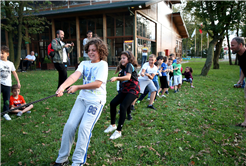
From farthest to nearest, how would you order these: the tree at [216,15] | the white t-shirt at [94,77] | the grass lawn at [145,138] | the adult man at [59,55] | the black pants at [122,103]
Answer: the tree at [216,15] < the adult man at [59,55] < the black pants at [122,103] < the grass lawn at [145,138] < the white t-shirt at [94,77]

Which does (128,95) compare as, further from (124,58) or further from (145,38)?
(145,38)

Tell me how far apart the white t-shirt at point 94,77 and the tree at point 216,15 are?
13.2m

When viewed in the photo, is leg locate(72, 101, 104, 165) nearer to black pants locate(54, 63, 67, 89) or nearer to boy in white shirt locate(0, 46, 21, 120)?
boy in white shirt locate(0, 46, 21, 120)

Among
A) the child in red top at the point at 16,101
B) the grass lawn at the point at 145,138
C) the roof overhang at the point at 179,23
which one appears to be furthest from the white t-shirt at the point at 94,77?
the roof overhang at the point at 179,23

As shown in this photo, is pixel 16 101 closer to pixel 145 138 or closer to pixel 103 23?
pixel 145 138

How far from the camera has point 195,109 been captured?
18.8 feet

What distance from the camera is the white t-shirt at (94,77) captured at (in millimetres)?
2662

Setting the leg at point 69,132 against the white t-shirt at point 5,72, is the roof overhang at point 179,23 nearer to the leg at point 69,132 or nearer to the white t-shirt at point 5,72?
the white t-shirt at point 5,72

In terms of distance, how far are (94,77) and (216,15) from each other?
16.8 metres

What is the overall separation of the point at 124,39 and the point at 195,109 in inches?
597

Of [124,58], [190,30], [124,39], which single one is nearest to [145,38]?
[124,39]

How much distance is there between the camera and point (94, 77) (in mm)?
2730

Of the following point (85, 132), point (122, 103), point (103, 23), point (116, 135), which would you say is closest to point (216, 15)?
point (103, 23)

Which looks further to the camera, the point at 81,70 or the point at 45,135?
the point at 45,135
